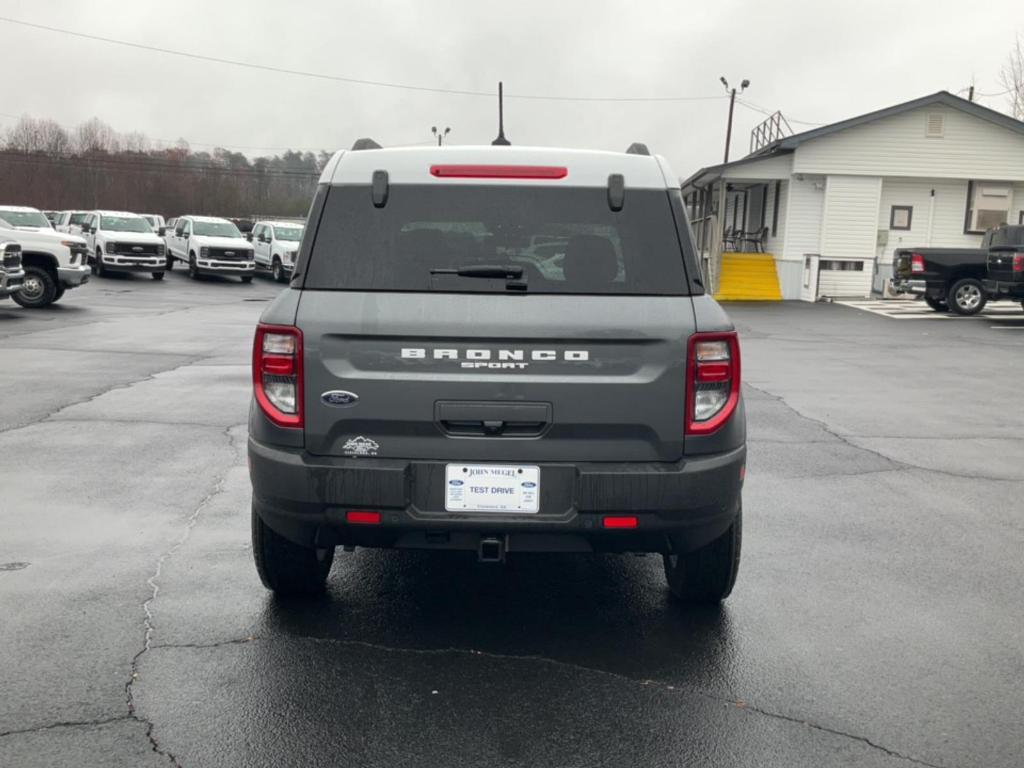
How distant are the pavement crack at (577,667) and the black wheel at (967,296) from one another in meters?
23.6

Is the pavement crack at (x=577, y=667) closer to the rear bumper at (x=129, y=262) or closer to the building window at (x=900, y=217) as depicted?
the rear bumper at (x=129, y=262)

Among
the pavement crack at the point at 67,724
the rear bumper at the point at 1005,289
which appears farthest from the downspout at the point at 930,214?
the pavement crack at the point at 67,724

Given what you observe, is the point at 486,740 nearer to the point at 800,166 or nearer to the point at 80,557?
the point at 80,557

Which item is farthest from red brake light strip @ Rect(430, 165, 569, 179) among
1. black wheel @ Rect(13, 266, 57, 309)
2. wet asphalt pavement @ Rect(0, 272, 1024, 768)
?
black wheel @ Rect(13, 266, 57, 309)

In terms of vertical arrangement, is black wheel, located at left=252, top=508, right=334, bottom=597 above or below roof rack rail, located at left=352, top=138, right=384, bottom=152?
below

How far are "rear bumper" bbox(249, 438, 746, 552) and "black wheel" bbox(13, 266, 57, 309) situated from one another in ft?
62.7

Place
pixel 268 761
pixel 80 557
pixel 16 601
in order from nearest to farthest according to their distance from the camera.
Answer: pixel 268 761 < pixel 16 601 < pixel 80 557

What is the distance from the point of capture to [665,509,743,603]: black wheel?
435 centimetres

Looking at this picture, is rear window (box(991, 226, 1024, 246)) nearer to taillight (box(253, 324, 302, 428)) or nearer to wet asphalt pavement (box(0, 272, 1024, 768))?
wet asphalt pavement (box(0, 272, 1024, 768))

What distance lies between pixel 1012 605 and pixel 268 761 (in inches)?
137

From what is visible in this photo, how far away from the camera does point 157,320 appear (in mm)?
20172

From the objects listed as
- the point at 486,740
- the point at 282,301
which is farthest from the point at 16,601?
the point at 486,740

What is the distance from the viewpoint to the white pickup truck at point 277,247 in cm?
3406

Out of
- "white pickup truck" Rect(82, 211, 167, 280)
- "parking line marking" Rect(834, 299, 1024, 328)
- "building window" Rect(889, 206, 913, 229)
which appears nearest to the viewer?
"parking line marking" Rect(834, 299, 1024, 328)
